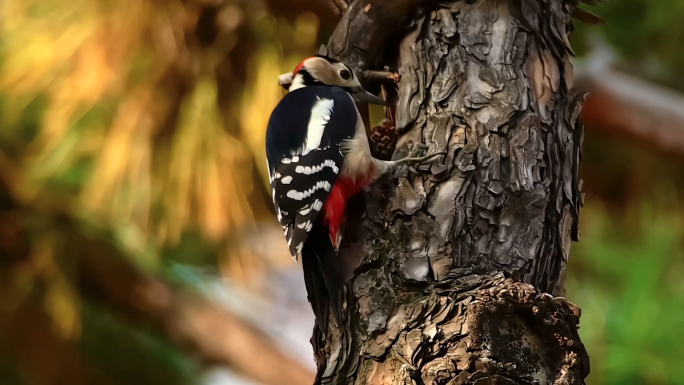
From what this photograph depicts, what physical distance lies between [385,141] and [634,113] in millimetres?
1127

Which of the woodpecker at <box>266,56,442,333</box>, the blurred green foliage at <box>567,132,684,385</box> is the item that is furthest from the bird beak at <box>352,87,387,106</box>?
the blurred green foliage at <box>567,132,684,385</box>

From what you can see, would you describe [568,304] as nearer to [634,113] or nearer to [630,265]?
[630,265]

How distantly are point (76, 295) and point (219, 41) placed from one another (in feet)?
2.75

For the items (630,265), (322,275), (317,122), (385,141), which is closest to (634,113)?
(630,265)

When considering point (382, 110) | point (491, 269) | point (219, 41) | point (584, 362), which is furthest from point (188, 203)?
point (584, 362)

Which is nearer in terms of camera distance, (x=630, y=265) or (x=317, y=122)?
(x=317, y=122)

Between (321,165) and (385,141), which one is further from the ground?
(385,141)

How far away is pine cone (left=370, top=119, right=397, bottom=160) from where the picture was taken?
3.26 feet

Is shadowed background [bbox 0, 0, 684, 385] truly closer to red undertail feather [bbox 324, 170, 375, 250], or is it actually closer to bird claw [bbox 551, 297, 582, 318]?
red undertail feather [bbox 324, 170, 375, 250]

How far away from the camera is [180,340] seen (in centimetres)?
183

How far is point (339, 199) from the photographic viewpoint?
35.1 inches

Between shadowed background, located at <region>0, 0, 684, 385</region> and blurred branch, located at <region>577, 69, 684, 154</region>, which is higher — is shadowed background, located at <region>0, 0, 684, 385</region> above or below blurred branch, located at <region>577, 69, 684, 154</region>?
below

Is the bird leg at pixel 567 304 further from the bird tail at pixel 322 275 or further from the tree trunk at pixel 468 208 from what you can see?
the bird tail at pixel 322 275

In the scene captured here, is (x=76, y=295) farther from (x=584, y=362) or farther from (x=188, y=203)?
(x=584, y=362)
